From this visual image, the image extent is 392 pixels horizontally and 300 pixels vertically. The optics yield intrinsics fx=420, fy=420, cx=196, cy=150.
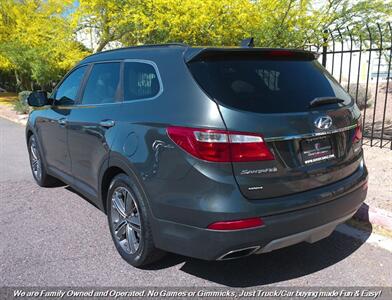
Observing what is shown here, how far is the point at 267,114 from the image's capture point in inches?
111

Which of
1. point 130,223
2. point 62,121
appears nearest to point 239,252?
point 130,223

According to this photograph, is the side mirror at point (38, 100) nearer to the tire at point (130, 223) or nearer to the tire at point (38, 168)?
the tire at point (38, 168)

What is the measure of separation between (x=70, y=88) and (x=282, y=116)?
2.88 m

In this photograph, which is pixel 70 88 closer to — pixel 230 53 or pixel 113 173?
pixel 113 173

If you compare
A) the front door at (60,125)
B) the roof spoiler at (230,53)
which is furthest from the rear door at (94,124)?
the roof spoiler at (230,53)

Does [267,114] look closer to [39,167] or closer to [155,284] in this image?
[155,284]

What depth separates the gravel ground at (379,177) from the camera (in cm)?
473

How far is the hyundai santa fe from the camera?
2.73m

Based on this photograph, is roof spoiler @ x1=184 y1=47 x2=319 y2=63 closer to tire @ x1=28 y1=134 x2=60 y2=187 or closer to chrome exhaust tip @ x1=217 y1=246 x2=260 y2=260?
chrome exhaust tip @ x1=217 y1=246 x2=260 y2=260

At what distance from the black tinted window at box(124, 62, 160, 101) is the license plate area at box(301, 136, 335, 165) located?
3.86 feet

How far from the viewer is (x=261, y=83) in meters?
3.02

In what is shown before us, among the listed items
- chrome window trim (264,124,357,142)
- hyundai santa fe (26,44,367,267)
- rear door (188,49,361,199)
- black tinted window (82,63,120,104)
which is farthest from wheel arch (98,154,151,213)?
chrome window trim (264,124,357,142)

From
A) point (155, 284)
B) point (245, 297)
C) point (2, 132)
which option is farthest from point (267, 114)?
point (2, 132)

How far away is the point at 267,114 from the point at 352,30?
6092mm
